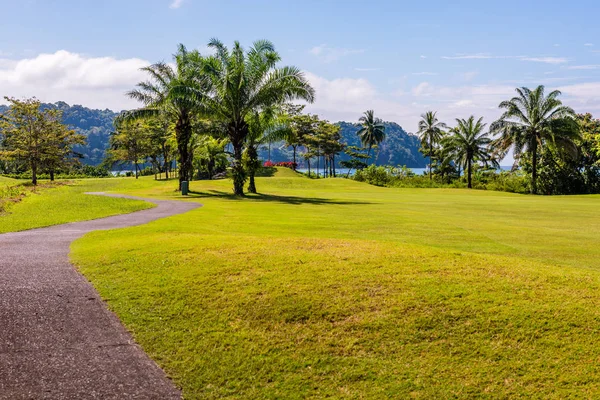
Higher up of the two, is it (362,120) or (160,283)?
(362,120)

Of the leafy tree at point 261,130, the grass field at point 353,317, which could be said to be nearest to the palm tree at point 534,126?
the leafy tree at point 261,130

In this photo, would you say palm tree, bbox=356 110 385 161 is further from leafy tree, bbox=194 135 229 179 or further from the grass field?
the grass field

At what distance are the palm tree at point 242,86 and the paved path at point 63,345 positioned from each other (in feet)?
92.0

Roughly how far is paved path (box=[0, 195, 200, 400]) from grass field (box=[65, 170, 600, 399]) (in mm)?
323

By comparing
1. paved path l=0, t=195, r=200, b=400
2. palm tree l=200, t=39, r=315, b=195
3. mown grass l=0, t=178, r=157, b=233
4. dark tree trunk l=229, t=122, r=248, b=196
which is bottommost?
paved path l=0, t=195, r=200, b=400

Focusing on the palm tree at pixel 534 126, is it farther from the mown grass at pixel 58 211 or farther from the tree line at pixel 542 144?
the mown grass at pixel 58 211

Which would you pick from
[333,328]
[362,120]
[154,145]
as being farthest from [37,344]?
[362,120]

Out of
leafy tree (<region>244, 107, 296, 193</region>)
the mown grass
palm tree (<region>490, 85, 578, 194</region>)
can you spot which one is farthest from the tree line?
the mown grass

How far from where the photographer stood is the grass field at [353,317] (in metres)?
6.36

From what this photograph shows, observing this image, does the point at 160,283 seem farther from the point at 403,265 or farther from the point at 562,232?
the point at 562,232

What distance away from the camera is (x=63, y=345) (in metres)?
7.00

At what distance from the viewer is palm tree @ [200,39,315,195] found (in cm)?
3681

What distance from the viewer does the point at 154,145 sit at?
9031 cm

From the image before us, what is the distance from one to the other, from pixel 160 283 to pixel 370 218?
43.6 ft
